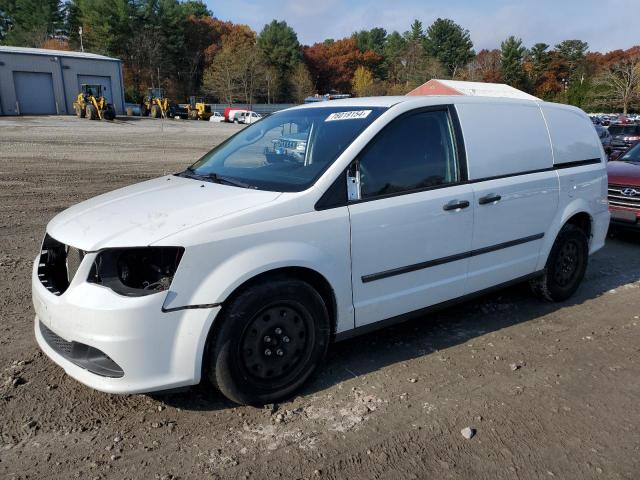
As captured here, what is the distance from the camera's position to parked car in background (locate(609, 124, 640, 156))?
69.9 ft

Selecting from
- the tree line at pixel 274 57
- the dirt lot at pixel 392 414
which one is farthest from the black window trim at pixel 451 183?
the tree line at pixel 274 57

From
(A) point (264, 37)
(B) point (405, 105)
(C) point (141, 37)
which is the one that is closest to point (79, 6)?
(C) point (141, 37)

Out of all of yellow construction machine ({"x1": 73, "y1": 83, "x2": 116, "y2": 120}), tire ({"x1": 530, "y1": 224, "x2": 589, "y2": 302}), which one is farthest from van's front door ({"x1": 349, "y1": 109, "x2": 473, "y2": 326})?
yellow construction machine ({"x1": 73, "y1": 83, "x2": 116, "y2": 120})

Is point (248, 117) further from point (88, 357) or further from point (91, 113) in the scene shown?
point (88, 357)

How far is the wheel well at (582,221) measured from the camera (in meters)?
5.11

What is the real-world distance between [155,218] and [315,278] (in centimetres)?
101

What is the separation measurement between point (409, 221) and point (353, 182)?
49 cm

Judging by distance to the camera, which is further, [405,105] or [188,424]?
[405,105]

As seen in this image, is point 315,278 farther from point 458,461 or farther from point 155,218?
point 458,461

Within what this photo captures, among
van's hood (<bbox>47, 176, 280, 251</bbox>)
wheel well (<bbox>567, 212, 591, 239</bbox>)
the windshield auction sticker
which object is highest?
the windshield auction sticker

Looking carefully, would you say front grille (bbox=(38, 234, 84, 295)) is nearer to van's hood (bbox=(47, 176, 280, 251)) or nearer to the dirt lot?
van's hood (bbox=(47, 176, 280, 251))

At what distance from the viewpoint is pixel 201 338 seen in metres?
2.91

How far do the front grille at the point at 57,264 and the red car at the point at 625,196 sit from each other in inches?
286

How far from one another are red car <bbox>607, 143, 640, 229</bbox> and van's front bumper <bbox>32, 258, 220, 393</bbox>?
6.75 m
